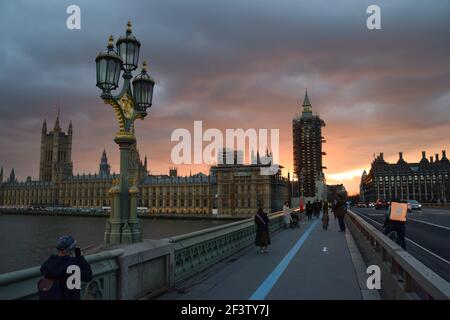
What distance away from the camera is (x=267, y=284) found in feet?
28.3

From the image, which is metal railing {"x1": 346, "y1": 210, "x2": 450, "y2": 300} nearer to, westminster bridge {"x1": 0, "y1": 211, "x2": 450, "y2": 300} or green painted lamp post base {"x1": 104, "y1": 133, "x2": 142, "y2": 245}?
westminster bridge {"x1": 0, "y1": 211, "x2": 450, "y2": 300}

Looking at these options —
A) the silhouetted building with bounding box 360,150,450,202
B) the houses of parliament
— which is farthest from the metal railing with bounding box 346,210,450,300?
the silhouetted building with bounding box 360,150,450,202

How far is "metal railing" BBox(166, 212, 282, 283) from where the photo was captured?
8.73 m

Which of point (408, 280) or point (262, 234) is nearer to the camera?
point (408, 280)

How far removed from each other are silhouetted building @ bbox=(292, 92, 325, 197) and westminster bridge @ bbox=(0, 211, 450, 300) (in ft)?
514

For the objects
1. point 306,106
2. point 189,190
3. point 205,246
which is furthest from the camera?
point 306,106

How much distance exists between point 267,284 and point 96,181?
186450 millimetres

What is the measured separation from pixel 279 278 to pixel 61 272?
20.0 ft

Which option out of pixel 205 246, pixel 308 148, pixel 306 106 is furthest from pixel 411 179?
pixel 205 246

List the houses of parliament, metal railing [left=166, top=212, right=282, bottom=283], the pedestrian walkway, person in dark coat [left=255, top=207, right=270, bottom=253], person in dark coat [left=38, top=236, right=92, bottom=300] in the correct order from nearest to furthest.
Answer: person in dark coat [left=38, top=236, right=92, bottom=300] < the pedestrian walkway < metal railing [left=166, top=212, right=282, bottom=283] < person in dark coat [left=255, top=207, right=270, bottom=253] < the houses of parliament

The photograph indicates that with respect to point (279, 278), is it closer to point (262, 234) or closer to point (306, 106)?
point (262, 234)

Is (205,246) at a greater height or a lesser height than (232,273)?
greater

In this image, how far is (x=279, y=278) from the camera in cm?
927

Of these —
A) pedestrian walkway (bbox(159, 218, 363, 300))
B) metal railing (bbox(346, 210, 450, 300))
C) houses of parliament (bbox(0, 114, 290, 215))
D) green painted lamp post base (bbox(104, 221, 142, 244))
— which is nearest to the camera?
metal railing (bbox(346, 210, 450, 300))
